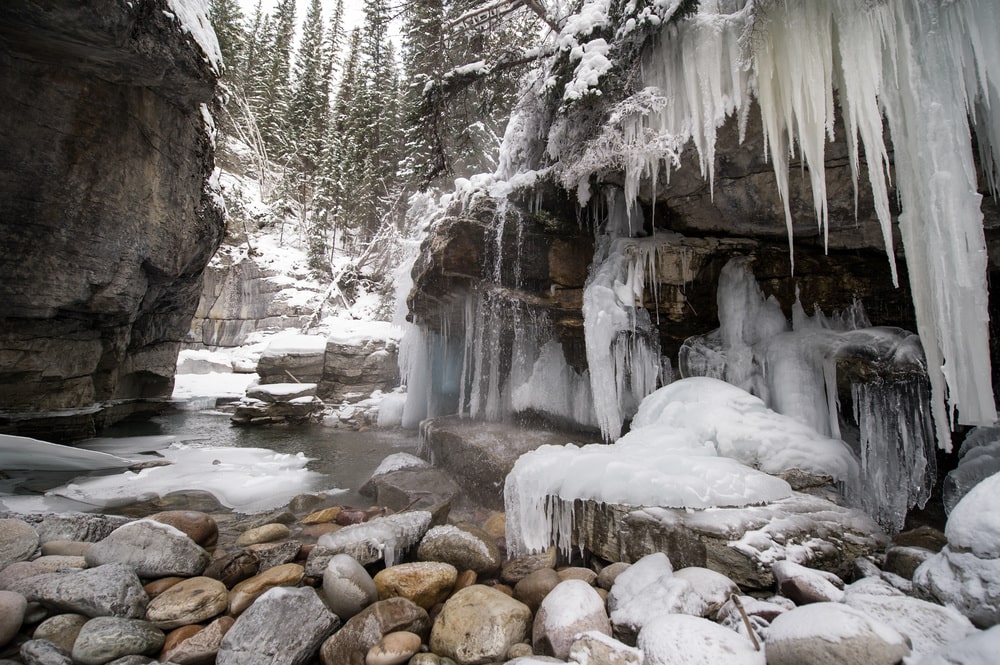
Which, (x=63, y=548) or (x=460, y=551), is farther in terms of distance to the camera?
(x=460, y=551)

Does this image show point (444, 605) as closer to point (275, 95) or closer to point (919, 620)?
point (919, 620)

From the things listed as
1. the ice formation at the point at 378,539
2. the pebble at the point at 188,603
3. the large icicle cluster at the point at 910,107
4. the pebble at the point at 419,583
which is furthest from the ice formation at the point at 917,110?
the pebble at the point at 188,603

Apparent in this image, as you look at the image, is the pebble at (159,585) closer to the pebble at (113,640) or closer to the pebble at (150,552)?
the pebble at (150,552)

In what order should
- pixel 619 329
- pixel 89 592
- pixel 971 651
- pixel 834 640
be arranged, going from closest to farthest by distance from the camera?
pixel 971 651 → pixel 834 640 → pixel 89 592 → pixel 619 329

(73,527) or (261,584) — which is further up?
(73,527)

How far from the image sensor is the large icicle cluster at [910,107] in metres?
3.12

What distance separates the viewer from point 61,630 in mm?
2609

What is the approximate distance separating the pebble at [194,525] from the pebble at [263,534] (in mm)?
270

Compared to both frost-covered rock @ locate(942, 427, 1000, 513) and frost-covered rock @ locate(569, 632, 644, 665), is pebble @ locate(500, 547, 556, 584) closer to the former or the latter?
frost-covered rock @ locate(569, 632, 644, 665)

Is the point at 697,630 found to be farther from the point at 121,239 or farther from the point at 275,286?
the point at 275,286

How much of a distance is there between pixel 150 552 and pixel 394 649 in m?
2.40

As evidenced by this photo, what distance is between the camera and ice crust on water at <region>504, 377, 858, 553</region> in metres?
3.62

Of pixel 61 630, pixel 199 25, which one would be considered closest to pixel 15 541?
pixel 61 630

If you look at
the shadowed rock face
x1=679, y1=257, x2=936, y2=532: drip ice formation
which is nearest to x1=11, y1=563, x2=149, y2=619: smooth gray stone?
x1=679, y1=257, x2=936, y2=532: drip ice formation
